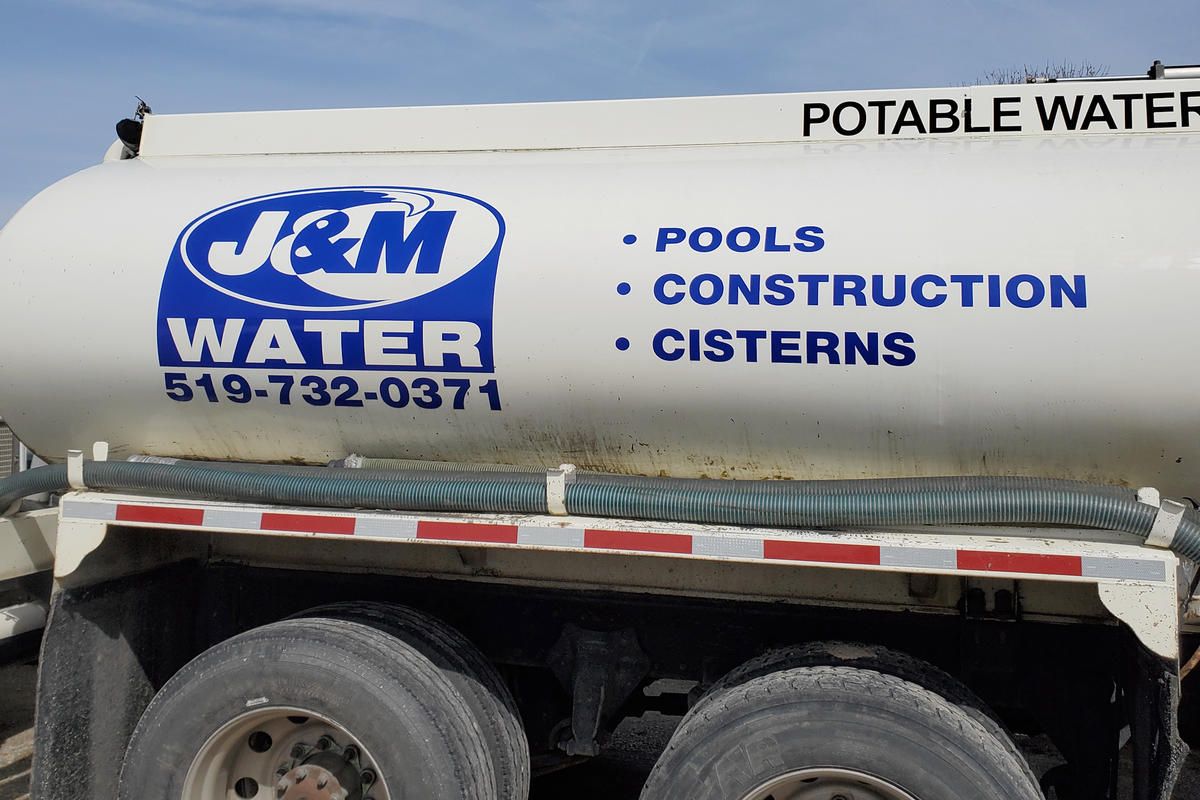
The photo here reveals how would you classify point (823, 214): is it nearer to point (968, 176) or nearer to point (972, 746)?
point (968, 176)

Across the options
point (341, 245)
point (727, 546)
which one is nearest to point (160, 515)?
point (341, 245)

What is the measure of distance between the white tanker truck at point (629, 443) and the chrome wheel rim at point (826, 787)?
1cm

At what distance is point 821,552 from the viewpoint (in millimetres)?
2818

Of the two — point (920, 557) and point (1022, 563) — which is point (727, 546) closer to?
point (920, 557)

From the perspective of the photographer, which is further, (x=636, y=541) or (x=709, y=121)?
(x=709, y=121)

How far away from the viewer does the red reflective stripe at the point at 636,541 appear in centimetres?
289

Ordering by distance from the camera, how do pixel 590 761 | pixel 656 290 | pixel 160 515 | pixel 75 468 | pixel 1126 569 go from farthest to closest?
1. pixel 590 761
2. pixel 75 468
3. pixel 160 515
4. pixel 656 290
5. pixel 1126 569

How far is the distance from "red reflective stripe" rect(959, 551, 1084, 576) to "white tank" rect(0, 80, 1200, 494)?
41 cm

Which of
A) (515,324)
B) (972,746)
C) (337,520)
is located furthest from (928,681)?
(337,520)

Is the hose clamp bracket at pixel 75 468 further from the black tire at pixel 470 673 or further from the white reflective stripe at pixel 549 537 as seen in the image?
the white reflective stripe at pixel 549 537

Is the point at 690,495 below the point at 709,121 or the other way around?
below

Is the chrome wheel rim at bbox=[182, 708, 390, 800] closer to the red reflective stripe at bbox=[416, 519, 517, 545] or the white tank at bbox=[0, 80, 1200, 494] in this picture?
the red reflective stripe at bbox=[416, 519, 517, 545]

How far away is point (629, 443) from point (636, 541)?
0.44 m

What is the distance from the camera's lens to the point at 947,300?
114 inches
